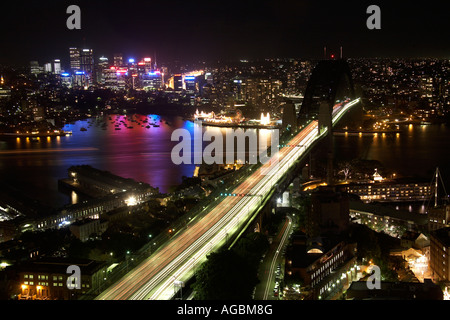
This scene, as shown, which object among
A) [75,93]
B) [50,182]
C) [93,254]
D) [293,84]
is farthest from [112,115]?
[93,254]

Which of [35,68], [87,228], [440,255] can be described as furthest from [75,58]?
[440,255]

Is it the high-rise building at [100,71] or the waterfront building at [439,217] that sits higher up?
the high-rise building at [100,71]

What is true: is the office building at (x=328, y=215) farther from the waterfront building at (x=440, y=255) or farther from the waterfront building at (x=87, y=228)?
the waterfront building at (x=87, y=228)

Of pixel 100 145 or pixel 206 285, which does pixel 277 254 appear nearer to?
pixel 206 285

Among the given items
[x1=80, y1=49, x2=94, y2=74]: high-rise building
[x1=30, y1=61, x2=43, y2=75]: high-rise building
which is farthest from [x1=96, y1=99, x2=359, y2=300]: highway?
[x1=80, y1=49, x2=94, y2=74]: high-rise building

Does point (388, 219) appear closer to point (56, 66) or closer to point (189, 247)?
point (189, 247)

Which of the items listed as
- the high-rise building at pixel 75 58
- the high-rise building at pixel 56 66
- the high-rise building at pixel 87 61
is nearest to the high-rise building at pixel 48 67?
the high-rise building at pixel 56 66
